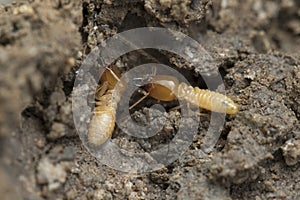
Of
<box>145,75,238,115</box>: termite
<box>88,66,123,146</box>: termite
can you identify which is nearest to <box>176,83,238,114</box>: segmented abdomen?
<box>145,75,238,115</box>: termite

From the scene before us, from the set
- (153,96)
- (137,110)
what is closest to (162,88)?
(153,96)

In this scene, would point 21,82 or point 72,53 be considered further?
point 72,53

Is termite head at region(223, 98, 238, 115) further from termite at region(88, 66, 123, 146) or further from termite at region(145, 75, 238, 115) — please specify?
termite at region(88, 66, 123, 146)

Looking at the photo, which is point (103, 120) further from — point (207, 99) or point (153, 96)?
point (207, 99)

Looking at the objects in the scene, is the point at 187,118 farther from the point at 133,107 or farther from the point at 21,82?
the point at 21,82

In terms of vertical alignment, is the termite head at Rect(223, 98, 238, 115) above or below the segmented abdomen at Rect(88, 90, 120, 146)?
above

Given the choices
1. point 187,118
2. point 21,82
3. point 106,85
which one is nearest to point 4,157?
point 21,82
